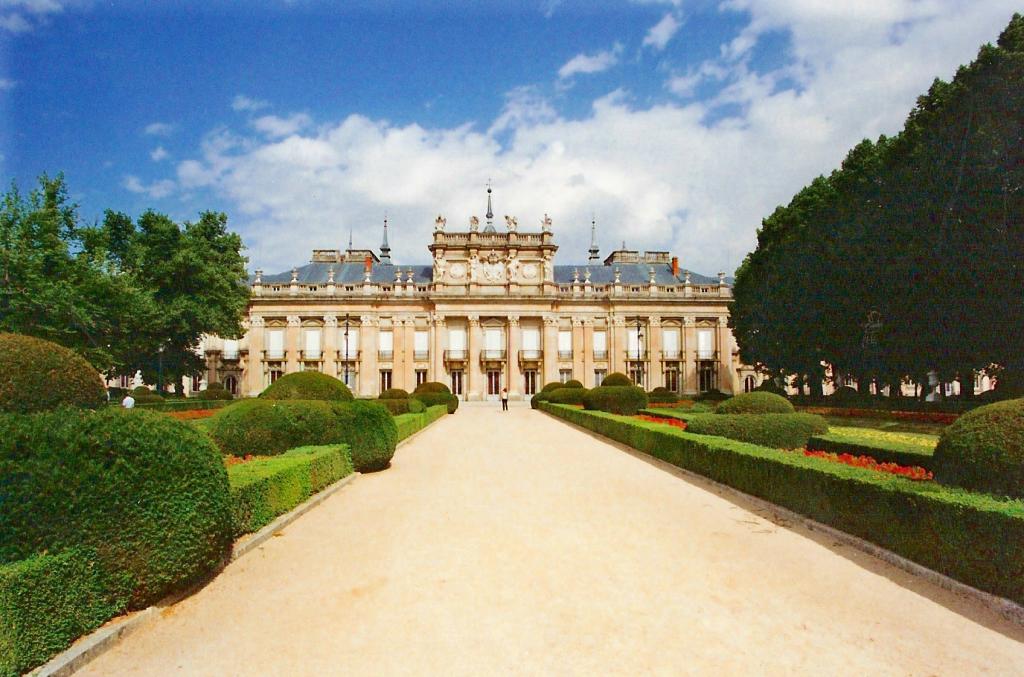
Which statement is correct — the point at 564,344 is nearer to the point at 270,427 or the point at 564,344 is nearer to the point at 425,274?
the point at 425,274

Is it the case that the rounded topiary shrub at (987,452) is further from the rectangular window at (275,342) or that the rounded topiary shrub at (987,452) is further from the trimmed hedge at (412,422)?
the rectangular window at (275,342)

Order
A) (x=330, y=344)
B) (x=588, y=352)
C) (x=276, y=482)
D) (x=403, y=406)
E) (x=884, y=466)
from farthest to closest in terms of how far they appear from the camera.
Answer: (x=588, y=352), (x=330, y=344), (x=403, y=406), (x=884, y=466), (x=276, y=482)

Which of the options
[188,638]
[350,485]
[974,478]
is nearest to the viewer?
[188,638]

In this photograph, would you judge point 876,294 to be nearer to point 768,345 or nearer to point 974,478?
point 768,345

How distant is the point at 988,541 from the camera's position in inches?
189

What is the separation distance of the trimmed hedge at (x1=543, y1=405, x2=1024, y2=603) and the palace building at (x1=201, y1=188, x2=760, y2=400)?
38.2m

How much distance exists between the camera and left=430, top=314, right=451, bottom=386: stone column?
47.2 meters

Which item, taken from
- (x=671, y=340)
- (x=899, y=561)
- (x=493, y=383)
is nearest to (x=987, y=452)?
(x=899, y=561)

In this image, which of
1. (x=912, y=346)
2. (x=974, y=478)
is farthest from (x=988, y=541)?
(x=912, y=346)

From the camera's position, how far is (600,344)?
48.9 m

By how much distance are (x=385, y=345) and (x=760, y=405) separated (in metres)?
38.2

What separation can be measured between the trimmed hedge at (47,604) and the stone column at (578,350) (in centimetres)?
4488

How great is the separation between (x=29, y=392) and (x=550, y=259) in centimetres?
4390

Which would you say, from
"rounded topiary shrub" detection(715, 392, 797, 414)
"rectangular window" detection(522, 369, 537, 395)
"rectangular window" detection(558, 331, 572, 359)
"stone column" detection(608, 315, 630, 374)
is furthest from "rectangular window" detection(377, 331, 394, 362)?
"rounded topiary shrub" detection(715, 392, 797, 414)
